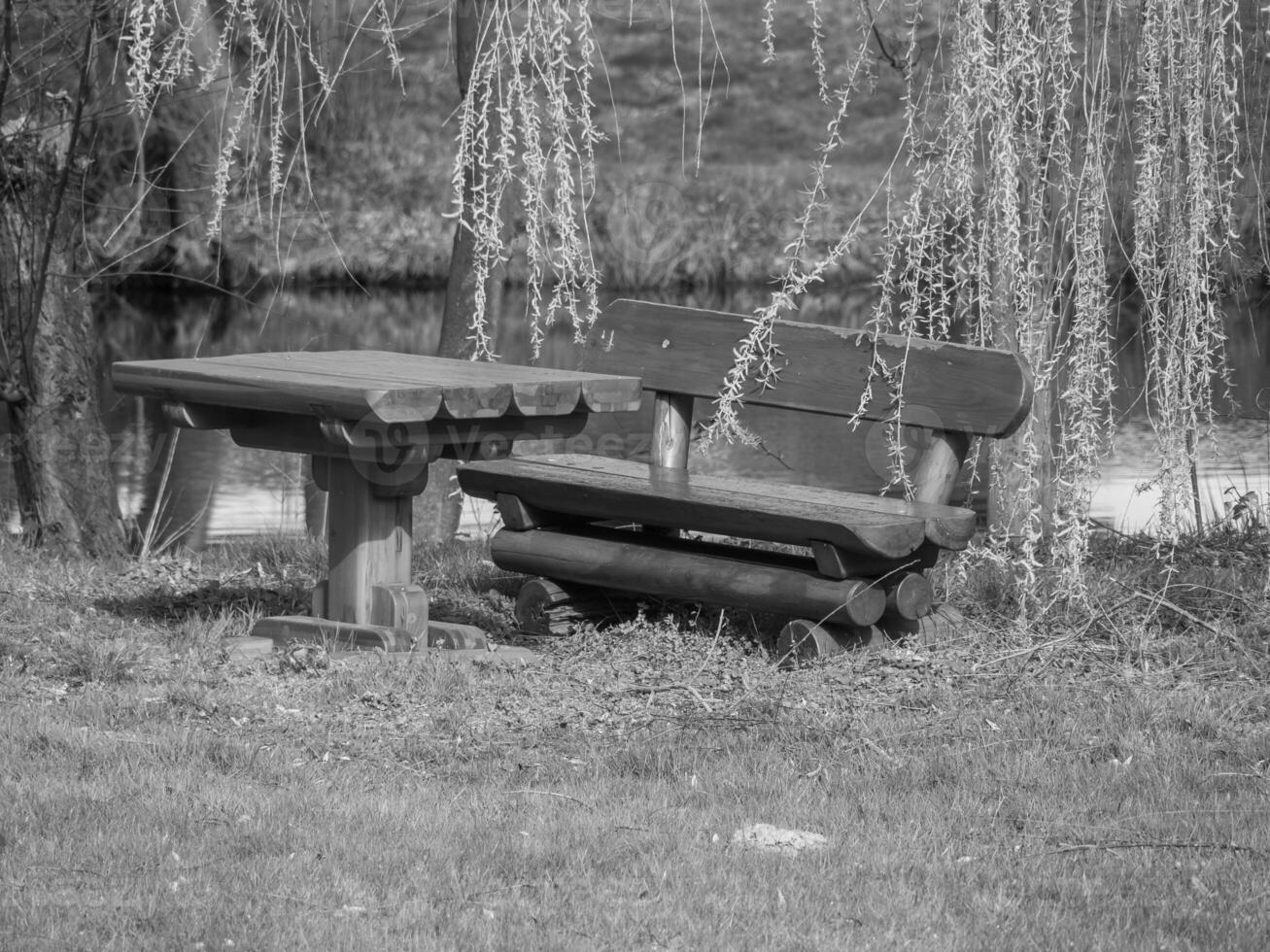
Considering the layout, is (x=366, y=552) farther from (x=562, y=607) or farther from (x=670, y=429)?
(x=670, y=429)

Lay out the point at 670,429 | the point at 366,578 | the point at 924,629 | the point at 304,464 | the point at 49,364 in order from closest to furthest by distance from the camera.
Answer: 1. the point at 366,578
2. the point at 924,629
3. the point at 670,429
4. the point at 49,364
5. the point at 304,464

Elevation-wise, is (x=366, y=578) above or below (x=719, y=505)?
below

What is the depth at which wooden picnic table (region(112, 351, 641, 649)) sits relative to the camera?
14.5ft

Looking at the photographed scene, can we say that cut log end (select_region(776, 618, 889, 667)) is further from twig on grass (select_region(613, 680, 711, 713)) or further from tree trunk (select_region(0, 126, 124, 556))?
tree trunk (select_region(0, 126, 124, 556))

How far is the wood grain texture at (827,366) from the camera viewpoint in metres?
4.87

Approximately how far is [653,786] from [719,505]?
4.33 ft

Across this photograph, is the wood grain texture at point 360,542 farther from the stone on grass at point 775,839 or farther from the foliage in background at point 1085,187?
the stone on grass at point 775,839

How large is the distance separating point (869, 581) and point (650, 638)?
0.76m

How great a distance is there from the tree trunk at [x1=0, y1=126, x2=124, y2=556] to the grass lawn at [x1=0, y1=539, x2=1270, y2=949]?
8.19 ft

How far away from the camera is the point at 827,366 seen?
5191 mm

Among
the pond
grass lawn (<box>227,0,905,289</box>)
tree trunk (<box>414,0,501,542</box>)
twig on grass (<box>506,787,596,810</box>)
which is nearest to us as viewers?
twig on grass (<box>506,787,596,810</box>)

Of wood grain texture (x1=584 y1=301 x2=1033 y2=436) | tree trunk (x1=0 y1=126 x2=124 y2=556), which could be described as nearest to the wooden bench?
wood grain texture (x1=584 y1=301 x2=1033 y2=436)

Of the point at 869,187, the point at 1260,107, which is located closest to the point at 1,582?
the point at 1260,107

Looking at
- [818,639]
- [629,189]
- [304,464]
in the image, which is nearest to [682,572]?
[818,639]
